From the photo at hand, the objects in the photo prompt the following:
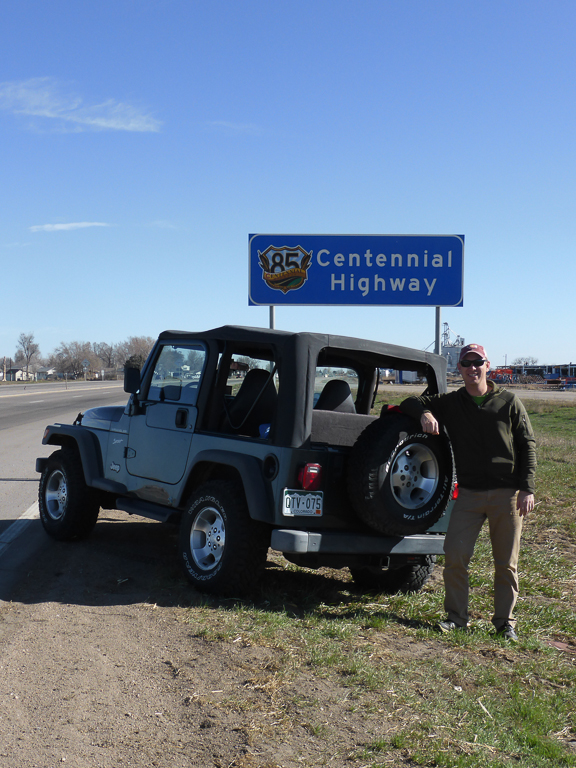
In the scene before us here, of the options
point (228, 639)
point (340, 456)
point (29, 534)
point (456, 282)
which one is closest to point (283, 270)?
point (456, 282)

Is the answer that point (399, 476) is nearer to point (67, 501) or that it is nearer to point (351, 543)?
point (351, 543)

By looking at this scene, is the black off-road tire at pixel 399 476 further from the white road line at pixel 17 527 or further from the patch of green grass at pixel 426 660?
the white road line at pixel 17 527

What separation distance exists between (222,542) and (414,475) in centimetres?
149

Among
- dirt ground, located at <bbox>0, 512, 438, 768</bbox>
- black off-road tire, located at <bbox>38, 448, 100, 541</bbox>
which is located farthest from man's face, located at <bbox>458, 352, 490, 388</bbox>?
black off-road tire, located at <bbox>38, 448, 100, 541</bbox>

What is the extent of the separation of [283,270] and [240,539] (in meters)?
7.19

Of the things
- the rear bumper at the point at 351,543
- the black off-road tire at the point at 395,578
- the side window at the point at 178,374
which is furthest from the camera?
the side window at the point at 178,374

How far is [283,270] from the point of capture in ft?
39.1

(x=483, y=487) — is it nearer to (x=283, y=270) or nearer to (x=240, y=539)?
(x=240, y=539)

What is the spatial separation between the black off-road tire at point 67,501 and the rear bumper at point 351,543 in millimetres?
2849

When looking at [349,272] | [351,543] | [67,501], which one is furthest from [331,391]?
[349,272]

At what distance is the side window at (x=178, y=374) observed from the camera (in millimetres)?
6219

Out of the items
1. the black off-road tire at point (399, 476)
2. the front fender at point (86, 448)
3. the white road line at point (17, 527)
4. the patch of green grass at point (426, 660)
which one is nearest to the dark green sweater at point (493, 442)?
the black off-road tire at point (399, 476)

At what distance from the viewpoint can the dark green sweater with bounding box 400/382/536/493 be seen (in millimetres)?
5047

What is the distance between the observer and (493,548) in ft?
17.1
